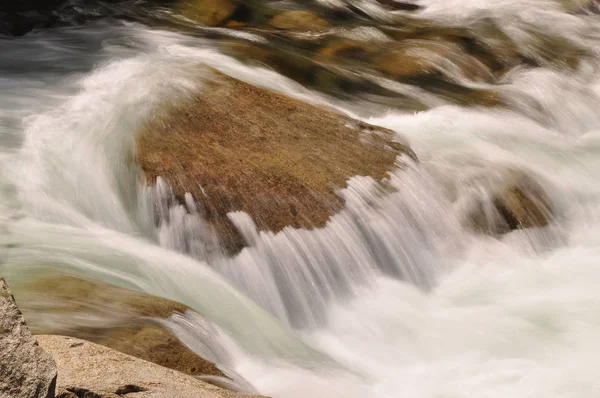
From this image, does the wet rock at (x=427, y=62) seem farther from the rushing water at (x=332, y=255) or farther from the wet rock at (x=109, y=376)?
the wet rock at (x=109, y=376)

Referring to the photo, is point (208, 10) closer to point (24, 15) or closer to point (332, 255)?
point (24, 15)

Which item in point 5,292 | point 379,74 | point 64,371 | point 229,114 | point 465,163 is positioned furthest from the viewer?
point 379,74

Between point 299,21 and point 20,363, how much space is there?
999 centimetres

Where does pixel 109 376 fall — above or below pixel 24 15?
above

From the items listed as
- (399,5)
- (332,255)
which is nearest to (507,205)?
(332,255)

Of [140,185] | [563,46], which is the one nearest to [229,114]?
[140,185]

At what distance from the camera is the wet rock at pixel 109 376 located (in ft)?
11.0

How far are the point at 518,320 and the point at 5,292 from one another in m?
4.40

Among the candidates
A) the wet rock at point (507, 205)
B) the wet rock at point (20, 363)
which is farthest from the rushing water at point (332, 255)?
the wet rock at point (20, 363)

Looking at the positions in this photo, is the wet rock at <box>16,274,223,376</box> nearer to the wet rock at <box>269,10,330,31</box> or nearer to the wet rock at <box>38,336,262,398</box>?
the wet rock at <box>38,336,262,398</box>

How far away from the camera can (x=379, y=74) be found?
10391 mm

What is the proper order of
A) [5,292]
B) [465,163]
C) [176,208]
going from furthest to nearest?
[465,163], [176,208], [5,292]

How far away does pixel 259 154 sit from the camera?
681 cm

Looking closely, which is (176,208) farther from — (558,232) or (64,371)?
(558,232)
